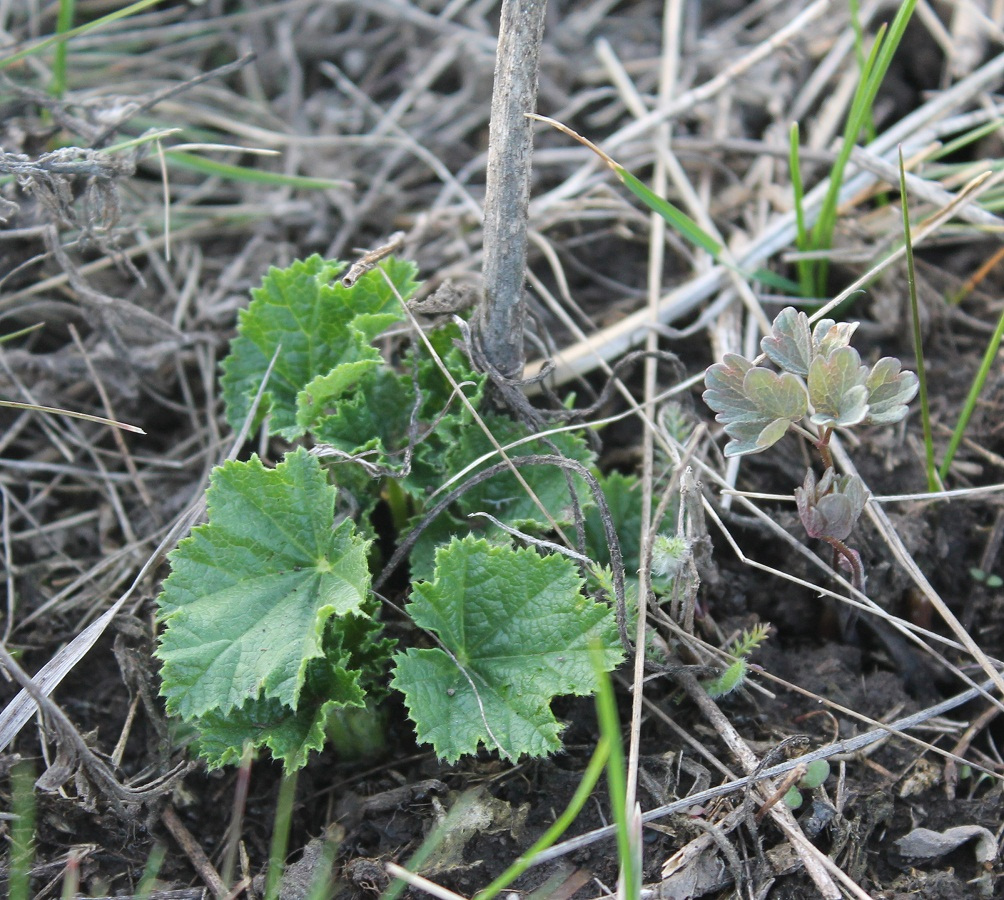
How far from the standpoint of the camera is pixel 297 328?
245 cm

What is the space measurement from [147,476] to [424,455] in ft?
2.98

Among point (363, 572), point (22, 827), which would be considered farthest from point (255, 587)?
point (22, 827)

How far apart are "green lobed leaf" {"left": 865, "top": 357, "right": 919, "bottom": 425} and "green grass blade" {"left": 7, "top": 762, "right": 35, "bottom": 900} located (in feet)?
6.38

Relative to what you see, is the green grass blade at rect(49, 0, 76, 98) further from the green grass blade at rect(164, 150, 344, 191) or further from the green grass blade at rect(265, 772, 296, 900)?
the green grass blade at rect(265, 772, 296, 900)

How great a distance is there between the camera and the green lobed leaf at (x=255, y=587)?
1.96 meters

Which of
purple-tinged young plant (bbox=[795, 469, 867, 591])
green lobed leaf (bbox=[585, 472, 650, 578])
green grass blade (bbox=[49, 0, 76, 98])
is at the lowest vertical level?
green lobed leaf (bbox=[585, 472, 650, 578])

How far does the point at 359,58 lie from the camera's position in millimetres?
3801

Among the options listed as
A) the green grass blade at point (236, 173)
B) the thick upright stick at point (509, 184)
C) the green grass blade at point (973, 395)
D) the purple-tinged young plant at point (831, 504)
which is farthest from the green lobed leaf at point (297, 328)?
the green grass blade at point (973, 395)

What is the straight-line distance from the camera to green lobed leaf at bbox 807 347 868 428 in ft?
5.98

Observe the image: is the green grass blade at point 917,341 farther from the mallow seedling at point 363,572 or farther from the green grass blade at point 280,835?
the green grass blade at point 280,835

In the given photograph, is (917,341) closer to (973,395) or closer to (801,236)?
(973,395)

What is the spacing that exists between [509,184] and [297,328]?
0.70 meters

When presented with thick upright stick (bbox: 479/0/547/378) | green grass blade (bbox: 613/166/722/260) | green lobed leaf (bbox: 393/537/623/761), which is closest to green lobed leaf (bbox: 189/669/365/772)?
green lobed leaf (bbox: 393/537/623/761)

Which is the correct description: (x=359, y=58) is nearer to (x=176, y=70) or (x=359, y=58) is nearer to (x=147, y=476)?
(x=176, y=70)
